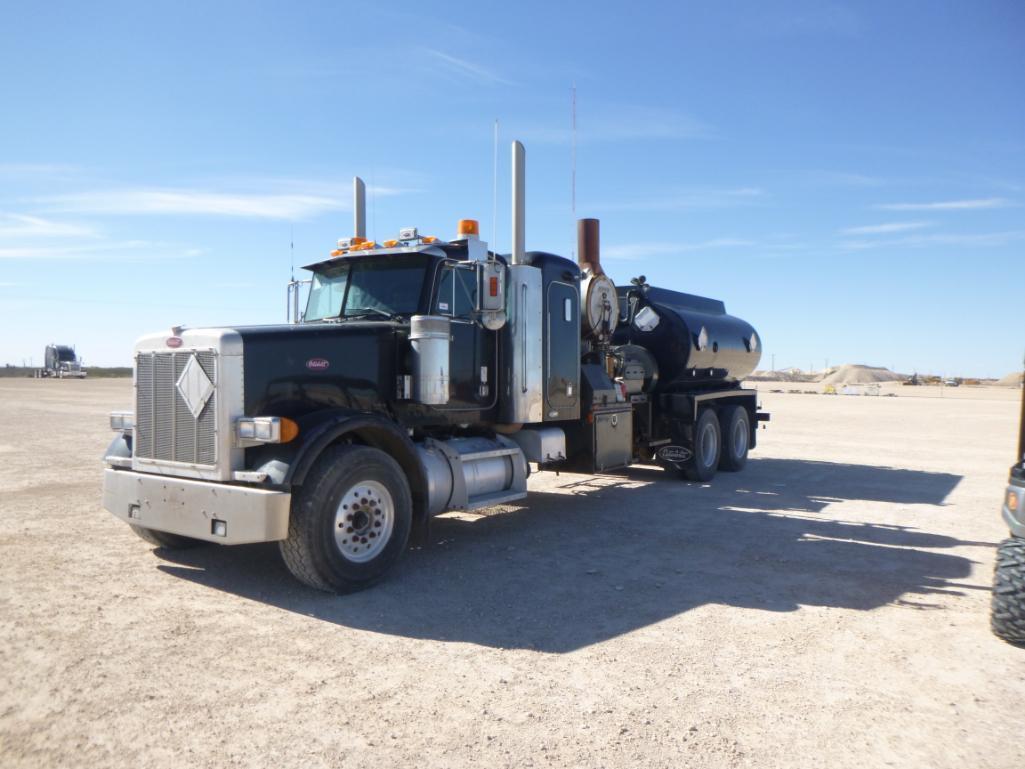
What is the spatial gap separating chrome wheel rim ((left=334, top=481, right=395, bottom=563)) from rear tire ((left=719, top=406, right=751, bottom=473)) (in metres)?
8.42

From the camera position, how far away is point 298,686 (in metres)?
4.12

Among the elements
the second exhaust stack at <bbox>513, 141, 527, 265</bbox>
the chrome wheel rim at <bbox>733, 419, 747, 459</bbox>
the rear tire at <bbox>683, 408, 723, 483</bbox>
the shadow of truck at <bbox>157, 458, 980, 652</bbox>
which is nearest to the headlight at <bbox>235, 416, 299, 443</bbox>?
the shadow of truck at <bbox>157, 458, 980, 652</bbox>

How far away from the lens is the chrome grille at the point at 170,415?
5764 millimetres

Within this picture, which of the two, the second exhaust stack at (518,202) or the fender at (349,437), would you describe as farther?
the second exhaust stack at (518,202)

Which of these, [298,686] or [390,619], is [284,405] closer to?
[390,619]

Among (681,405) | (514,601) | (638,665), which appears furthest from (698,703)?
(681,405)

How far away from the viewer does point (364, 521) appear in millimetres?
6105

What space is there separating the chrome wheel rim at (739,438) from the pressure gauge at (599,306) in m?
4.28

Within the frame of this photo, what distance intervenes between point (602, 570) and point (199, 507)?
330cm

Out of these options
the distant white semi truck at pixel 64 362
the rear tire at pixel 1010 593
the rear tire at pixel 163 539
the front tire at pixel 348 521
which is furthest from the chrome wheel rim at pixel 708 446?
the distant white semi truck at pixel 64 362

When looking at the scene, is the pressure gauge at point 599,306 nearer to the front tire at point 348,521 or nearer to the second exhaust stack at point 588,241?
the second exhaust stack at point 588,241

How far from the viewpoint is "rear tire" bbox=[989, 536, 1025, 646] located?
466 centimetres

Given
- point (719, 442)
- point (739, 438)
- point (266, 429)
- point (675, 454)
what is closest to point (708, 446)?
point (719, 442)

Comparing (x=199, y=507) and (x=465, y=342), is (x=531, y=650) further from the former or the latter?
(x=465, y=342)
